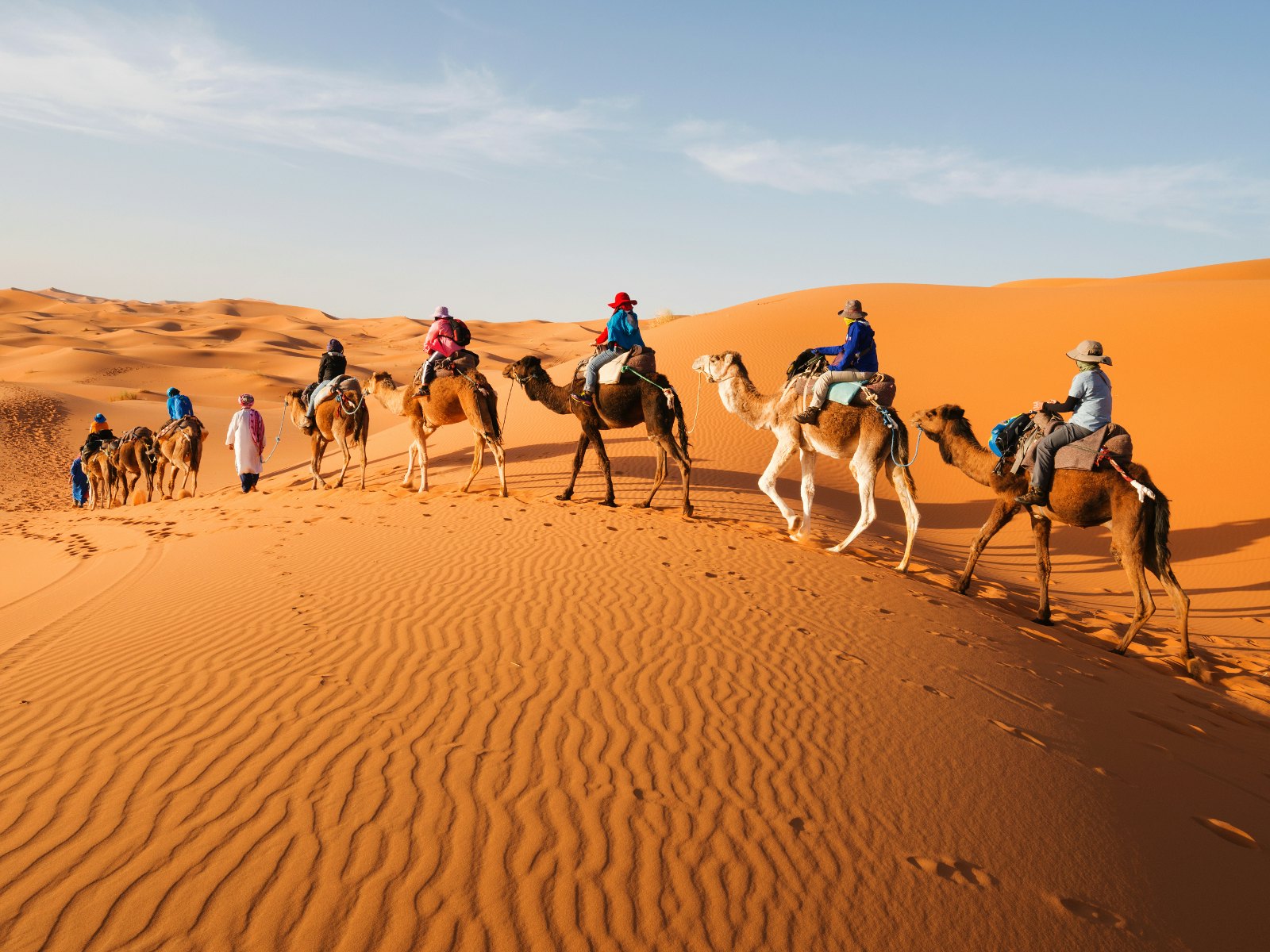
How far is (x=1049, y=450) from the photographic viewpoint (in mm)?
8297

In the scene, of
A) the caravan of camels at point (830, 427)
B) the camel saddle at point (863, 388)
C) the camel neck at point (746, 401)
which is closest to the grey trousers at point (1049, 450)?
the caravan of camels at point (830, 427)

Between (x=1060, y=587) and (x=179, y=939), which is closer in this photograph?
(x=179, y=939)

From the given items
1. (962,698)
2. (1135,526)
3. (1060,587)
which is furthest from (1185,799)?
(1060,587)

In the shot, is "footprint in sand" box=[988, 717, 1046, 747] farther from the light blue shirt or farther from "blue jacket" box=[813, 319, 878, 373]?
"blue jacket" box=[813, 319, 878, 373]

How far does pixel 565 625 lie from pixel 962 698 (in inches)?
125

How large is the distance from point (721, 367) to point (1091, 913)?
8.78 metres

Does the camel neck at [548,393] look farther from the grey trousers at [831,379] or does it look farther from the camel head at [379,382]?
the grey trousers at [831,379]

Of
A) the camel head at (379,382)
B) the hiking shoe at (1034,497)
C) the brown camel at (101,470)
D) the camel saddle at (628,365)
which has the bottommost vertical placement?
the brown camel at (101,470)

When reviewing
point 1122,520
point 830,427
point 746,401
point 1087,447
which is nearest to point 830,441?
point 830,427

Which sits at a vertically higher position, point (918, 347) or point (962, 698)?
point (918, 347)

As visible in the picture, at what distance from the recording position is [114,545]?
11.8 meters

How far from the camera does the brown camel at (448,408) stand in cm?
1251

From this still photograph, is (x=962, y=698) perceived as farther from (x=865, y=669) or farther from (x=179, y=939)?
(x=179, y=939)

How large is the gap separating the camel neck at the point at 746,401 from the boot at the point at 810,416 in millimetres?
859
